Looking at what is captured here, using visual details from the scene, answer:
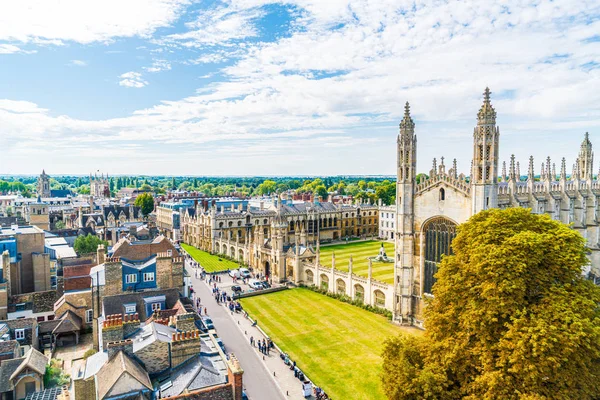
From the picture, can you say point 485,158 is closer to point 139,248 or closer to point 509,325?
point 509,325

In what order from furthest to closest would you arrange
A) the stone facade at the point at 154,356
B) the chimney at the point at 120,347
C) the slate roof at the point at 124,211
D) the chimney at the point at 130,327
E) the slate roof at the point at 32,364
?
the slate roof at the point at 124,211, the slate roof at the point at 32,364, the chimney at the point at 130,327, the stone facade at the point at 154,356, the chimney at the point at 120,347

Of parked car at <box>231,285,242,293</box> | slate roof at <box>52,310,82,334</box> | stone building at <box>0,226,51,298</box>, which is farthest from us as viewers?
parked car at <box>231,285,242,293</box>

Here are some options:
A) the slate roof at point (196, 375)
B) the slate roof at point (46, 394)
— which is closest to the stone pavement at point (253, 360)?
the slate roof at point (196, 375)

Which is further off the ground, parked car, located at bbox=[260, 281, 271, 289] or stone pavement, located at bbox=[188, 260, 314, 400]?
parked car, located at bbox=[260, 281, 271, 289]

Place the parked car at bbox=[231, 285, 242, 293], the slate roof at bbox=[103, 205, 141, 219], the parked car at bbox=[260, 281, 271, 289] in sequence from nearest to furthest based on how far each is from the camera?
the parked car at bbox=[231, 285, 242, 293]
the parked car at bbox=[260, 281, 271, 289]
the slate roof at bbox=[103, 205, 141, 219]

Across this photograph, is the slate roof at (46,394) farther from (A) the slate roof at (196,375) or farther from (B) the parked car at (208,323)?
(B) the parked car at (208,323)

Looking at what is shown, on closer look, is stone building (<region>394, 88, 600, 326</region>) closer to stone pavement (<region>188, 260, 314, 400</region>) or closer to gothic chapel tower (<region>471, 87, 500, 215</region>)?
gothic chapel tower (<region>471, 87, 500, 215</region>)

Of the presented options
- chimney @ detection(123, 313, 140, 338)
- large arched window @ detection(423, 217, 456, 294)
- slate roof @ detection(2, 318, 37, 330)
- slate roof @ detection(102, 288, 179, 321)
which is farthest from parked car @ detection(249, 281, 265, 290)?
chimney @ detection(123, 313, 140, 338)
